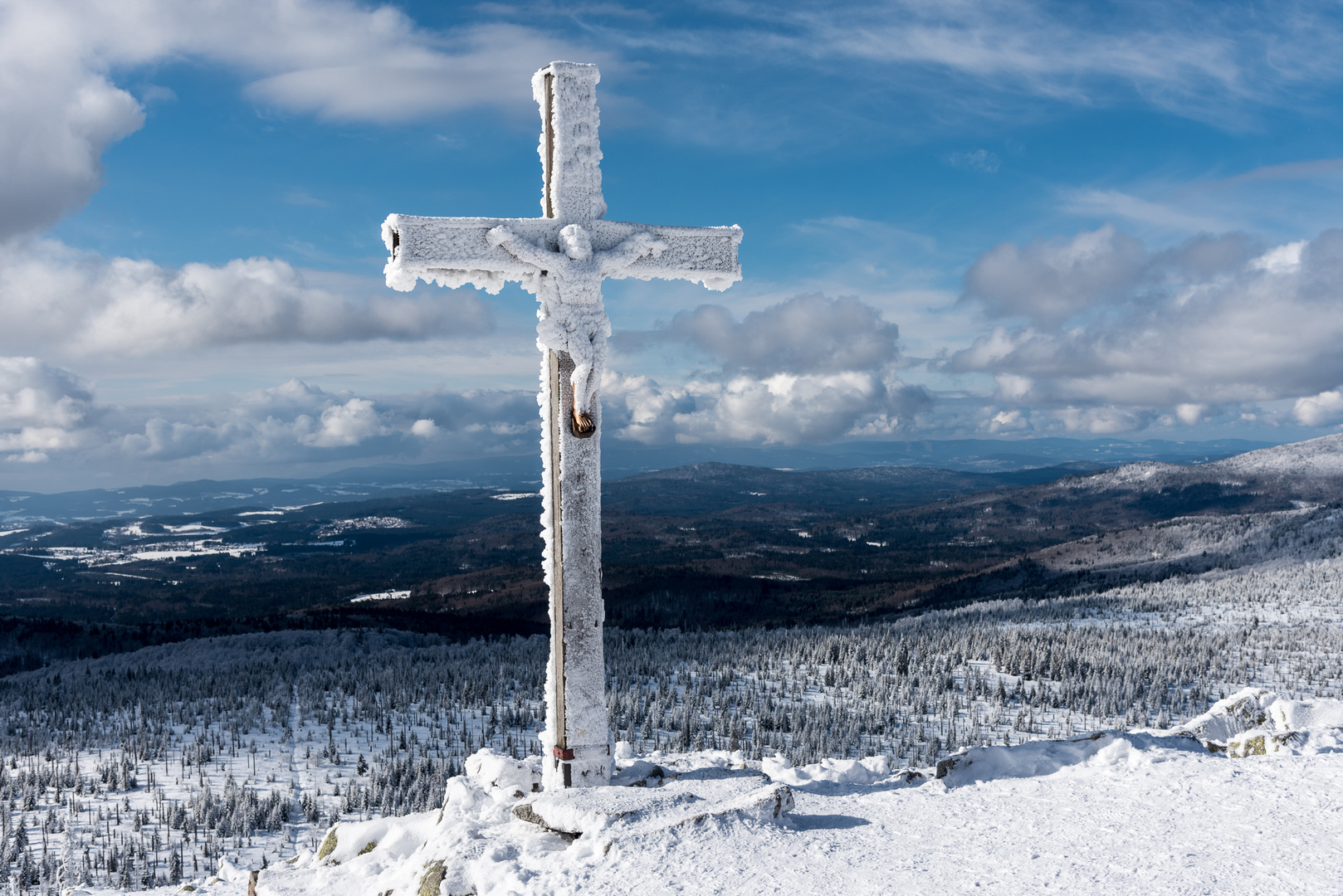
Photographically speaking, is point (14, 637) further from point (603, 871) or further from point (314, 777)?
point (603, 871)

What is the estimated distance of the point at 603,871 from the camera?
5.42m

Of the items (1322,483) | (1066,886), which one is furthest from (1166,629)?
(1322,483)

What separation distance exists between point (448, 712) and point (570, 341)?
12.2 meters

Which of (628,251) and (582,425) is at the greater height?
(628,251)

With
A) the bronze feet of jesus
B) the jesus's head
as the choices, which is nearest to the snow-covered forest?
the bronze feet of jesus

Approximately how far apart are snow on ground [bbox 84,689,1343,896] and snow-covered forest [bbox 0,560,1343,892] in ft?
9.48

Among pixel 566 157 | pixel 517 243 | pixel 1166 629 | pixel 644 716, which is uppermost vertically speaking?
pixel 566 157

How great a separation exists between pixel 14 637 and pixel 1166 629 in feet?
207

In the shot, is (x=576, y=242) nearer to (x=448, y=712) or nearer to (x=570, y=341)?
(x=570, y=341)

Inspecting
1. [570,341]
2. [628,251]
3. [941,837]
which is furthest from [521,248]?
[941,837]

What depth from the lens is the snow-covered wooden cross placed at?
7.20 meters

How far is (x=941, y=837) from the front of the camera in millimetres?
6035

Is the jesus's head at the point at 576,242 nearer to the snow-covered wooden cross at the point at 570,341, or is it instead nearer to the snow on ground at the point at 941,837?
the snow-covered wooden cross at the point at 570,341

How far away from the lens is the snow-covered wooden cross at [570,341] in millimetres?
7195
